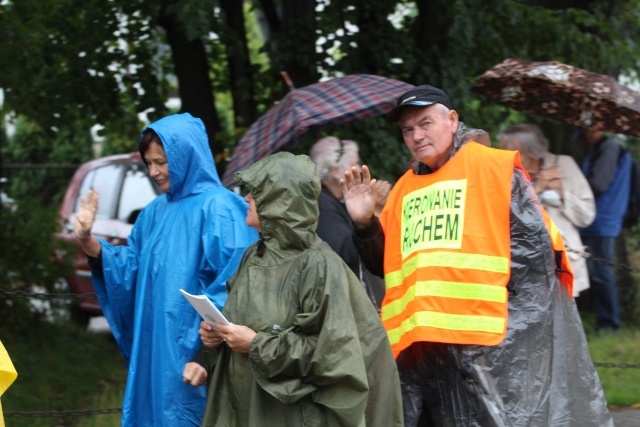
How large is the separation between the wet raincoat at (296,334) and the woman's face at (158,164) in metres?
0.82

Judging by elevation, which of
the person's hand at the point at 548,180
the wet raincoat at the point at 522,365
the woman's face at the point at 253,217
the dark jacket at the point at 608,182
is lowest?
the dark jacket at the point at 608,182

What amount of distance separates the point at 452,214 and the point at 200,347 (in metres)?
1.13

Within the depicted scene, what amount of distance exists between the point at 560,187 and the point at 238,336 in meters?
4.14

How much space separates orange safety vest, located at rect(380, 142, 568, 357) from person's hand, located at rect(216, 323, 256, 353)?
0.98 meters

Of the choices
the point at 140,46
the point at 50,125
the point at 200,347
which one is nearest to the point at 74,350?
the point at 50,125

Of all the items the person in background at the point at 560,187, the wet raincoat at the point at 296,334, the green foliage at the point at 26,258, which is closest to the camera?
the wet raincoat at the point at 296,334

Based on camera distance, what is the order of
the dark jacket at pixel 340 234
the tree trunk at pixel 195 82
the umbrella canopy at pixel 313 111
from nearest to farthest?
the dark jacket at pixel 340 234
the umbrella canopy at pixel 313 111
the tree trunk at pixel 195 82

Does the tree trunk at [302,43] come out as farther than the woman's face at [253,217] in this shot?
Yes

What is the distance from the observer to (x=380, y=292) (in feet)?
17.9

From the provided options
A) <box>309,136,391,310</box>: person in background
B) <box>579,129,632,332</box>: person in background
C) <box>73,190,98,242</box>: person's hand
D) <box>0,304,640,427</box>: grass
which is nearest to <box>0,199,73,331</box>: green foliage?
<box>0,304,640,427</box>: grass

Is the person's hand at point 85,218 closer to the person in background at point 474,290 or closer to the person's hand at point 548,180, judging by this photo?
the person in background at point 474,290

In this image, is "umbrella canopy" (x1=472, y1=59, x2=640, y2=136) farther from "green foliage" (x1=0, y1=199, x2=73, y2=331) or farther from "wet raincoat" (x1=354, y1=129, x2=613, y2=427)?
"green foliage" (x1=0, y1=199, x2=73, y2=331)

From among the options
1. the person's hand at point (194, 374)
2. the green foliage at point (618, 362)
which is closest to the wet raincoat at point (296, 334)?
the person's hand at point (194, 374)

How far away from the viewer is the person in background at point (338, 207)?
513 cm
